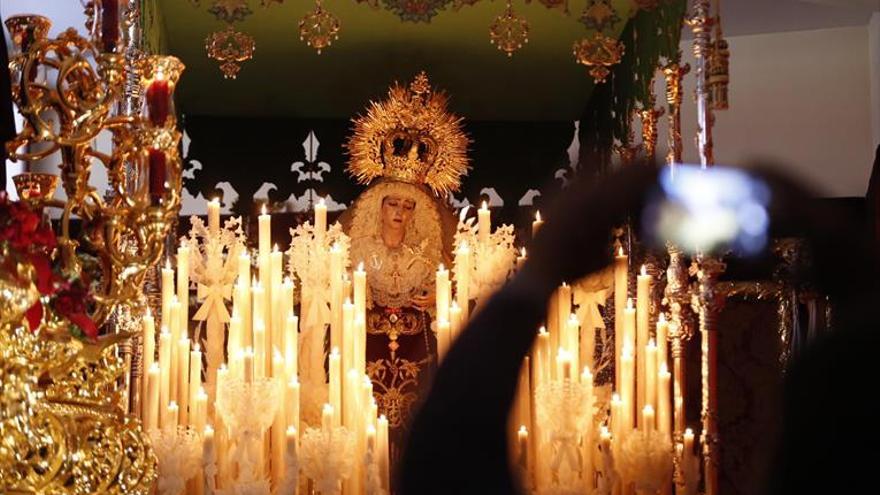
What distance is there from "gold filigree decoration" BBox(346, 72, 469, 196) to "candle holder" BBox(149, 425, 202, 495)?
1954 mm

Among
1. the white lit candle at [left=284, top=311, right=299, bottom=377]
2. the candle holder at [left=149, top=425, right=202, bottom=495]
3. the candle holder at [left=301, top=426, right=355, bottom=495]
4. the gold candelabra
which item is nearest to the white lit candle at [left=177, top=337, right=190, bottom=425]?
the candle holder at [left=149, top=425, right=202, bottom=495]

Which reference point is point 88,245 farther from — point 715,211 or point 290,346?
point 715,211

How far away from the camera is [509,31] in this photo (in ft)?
15.1

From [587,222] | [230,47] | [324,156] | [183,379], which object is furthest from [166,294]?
[587,222]

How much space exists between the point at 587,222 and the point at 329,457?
10.6ft

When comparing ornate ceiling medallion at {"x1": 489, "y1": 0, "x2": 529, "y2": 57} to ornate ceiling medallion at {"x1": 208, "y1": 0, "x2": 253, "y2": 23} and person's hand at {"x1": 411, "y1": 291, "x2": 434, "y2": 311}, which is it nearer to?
ornate ceiling medallion at {"x1": 208, "y1": 0, "x2": 253, "y2": 23}

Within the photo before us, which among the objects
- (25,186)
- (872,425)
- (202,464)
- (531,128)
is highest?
(531,128)

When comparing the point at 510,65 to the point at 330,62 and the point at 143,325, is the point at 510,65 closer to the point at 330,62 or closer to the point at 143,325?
the point at 330,62

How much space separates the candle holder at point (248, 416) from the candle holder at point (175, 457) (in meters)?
0.11

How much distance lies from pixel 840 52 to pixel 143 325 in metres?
3.83

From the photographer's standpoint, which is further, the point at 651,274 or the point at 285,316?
the point at 651,274

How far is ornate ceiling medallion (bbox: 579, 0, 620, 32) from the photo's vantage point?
4684 mm

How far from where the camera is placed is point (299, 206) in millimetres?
6238

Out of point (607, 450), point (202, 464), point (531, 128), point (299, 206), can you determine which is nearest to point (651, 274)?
point (607, 450)
